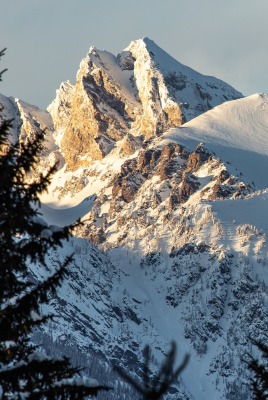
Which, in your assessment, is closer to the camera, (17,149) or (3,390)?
(3,390)

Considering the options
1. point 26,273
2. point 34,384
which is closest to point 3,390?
point 34,384

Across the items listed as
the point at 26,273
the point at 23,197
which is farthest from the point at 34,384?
the point at 23,197

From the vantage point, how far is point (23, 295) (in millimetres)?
24031

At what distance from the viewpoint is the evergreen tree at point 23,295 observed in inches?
920

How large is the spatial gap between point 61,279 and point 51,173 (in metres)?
2.27

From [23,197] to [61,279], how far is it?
190 centimetres

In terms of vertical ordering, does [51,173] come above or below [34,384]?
above

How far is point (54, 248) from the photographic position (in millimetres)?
24375

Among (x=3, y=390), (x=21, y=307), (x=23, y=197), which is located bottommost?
(x=3, y=390)

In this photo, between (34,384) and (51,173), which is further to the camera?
(51,173)

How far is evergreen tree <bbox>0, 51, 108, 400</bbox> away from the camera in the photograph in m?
23.4

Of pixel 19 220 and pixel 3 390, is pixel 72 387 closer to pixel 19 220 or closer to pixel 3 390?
pixel 3 390

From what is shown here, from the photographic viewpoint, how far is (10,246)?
2389cm

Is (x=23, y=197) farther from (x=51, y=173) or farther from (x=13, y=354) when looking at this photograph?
(x=13, y=354)
